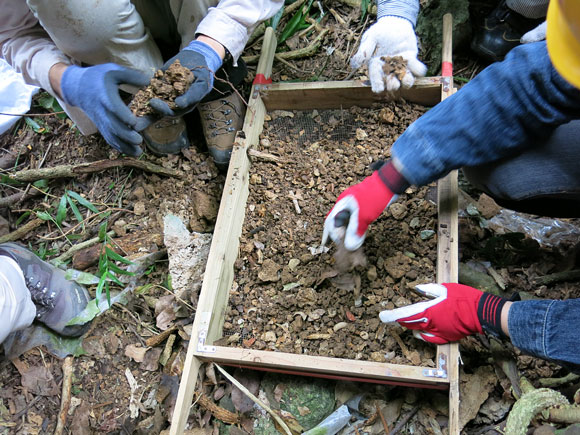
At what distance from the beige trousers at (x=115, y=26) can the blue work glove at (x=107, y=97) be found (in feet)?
0.40

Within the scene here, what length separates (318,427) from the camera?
4.44ft

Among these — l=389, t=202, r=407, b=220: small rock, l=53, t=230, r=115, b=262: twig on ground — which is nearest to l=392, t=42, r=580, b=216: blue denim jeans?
l=389, t=202, r=407, b=220: small rock

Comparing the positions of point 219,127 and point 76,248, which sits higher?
point 219,127

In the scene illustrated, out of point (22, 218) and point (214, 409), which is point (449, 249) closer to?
point (214, 409)

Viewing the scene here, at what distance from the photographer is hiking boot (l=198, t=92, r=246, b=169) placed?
1.81 metres

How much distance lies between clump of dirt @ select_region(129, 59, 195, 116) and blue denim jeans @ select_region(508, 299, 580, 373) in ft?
4.10

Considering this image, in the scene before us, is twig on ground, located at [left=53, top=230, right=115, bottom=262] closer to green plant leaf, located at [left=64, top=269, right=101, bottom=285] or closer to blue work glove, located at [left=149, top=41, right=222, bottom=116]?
green plant leaf, located at [left=64, top=269, right=101, bottom=285]

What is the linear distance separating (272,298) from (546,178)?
93 cm

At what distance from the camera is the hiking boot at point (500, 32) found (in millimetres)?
1744

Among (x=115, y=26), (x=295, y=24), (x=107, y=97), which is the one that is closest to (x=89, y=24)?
(x=115, y=26)

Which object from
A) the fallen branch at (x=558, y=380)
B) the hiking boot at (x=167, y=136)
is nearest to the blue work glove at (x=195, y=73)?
the hiking boot at (x=167, y=136)

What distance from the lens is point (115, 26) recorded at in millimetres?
1527

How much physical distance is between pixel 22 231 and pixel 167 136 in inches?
32.8

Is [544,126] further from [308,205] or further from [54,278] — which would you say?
[54,278]
